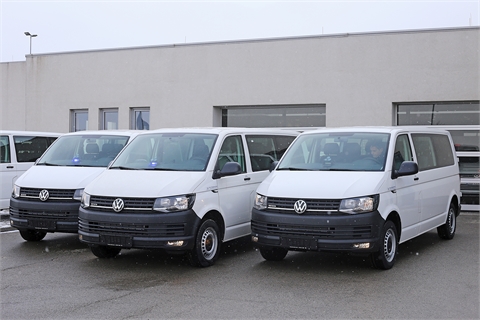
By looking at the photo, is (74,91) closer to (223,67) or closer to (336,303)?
(223,67)

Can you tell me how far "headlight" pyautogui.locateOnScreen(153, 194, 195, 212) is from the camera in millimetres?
8406

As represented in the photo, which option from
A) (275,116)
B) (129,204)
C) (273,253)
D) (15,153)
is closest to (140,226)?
(129,204)

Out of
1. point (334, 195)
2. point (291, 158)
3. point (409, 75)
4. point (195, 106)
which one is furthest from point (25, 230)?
point (409, 75)

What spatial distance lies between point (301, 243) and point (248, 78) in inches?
420

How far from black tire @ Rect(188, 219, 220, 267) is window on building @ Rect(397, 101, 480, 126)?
9360mm

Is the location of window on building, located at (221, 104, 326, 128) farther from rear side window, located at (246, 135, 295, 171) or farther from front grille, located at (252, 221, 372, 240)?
front grille, located at (252, 221, 372, 240)

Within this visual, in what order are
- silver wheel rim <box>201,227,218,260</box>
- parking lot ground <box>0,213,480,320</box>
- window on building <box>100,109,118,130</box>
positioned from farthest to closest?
window on building <box>100,109,118,130</box>, silver wheel rim <box>201,227,218,260</box>, parking lot ground <box>0,213,480,320</box>

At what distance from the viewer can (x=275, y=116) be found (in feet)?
60.4

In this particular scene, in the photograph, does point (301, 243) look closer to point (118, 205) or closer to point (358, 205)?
point (358, 205)

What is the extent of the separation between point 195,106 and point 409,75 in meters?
6.20

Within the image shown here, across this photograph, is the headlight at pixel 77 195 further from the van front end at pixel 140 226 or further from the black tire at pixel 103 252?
the van front end at pixel 140 226

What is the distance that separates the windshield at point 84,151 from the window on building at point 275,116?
24.2 ft

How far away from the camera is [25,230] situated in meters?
11.0

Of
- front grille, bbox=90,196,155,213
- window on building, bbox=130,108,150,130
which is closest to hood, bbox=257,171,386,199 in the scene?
front grille, bbox=90,196,155,213
